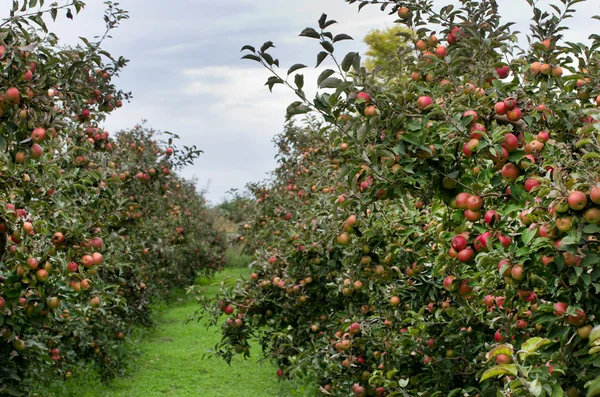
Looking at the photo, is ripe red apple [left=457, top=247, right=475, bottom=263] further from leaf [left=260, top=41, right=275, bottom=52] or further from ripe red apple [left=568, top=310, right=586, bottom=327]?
leaf [left=260, top=41, right=275, bottom=52]

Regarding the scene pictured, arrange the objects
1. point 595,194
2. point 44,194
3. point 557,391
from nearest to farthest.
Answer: point 595,194 < point 557,391 < point 44,194

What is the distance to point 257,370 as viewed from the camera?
8.49 metres

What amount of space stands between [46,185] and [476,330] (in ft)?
9.19

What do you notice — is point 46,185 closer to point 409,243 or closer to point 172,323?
point 409,243

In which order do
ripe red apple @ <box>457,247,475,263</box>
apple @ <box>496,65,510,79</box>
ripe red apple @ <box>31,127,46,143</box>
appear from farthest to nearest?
apple @ <box>496,65,510,79</box>, ripe red apple @ <box>31,127,46,143</box>, ripe red apple @ <box>457,247,475,263</box>

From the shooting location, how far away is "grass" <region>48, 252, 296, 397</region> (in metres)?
7.23

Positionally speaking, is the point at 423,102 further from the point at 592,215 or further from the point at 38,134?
the point at 38,134

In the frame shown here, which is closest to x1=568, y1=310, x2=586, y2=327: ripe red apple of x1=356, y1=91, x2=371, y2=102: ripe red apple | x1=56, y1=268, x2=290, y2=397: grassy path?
x1=356, y1=91, x2=371, y2=102: ripe red apple

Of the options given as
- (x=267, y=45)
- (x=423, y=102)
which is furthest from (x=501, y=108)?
(x=267, y=45)

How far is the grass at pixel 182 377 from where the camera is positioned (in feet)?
23.7

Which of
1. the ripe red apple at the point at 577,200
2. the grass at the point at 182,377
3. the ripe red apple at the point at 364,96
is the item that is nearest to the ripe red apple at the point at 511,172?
the ripe red apple at the point at 577,200

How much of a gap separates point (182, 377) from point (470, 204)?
6.80 m

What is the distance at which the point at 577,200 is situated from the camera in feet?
5.78

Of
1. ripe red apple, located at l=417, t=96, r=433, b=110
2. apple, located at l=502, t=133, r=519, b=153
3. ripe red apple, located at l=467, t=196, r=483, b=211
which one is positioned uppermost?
ripe red apple, located at l=417, t=96, r=433, b=110
